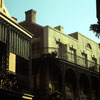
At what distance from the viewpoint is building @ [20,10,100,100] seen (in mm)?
28562

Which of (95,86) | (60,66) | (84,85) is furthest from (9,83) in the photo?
(95,86)

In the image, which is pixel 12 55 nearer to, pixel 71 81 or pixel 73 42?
pixel 71 81

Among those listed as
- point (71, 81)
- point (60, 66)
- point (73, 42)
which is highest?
point (73, 42)

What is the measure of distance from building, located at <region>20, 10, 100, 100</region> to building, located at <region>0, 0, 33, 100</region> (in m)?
5.02

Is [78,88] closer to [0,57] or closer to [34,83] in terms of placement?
[34,83]

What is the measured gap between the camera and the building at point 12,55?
19.2m

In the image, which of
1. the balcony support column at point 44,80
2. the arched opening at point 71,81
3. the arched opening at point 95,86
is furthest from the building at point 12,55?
the arched opening at point 95,86

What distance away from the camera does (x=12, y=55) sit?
22.0 m

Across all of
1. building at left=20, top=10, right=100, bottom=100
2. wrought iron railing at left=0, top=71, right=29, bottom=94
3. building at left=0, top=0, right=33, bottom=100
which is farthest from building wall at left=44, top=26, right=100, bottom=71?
wrought iron railing at left=0, top=71, right=29, bottom=94

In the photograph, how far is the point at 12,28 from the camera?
21.3 metres

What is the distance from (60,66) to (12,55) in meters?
7.85

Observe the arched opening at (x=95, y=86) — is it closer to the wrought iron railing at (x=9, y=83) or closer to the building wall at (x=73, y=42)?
the building wall at (x=73, y=42)

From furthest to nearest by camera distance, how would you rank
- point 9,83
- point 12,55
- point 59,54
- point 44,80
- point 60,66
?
point 59,54, point 44,80, point 60,66, point 12,55, point 9,83

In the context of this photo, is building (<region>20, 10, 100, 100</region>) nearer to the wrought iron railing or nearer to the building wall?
the building wall
